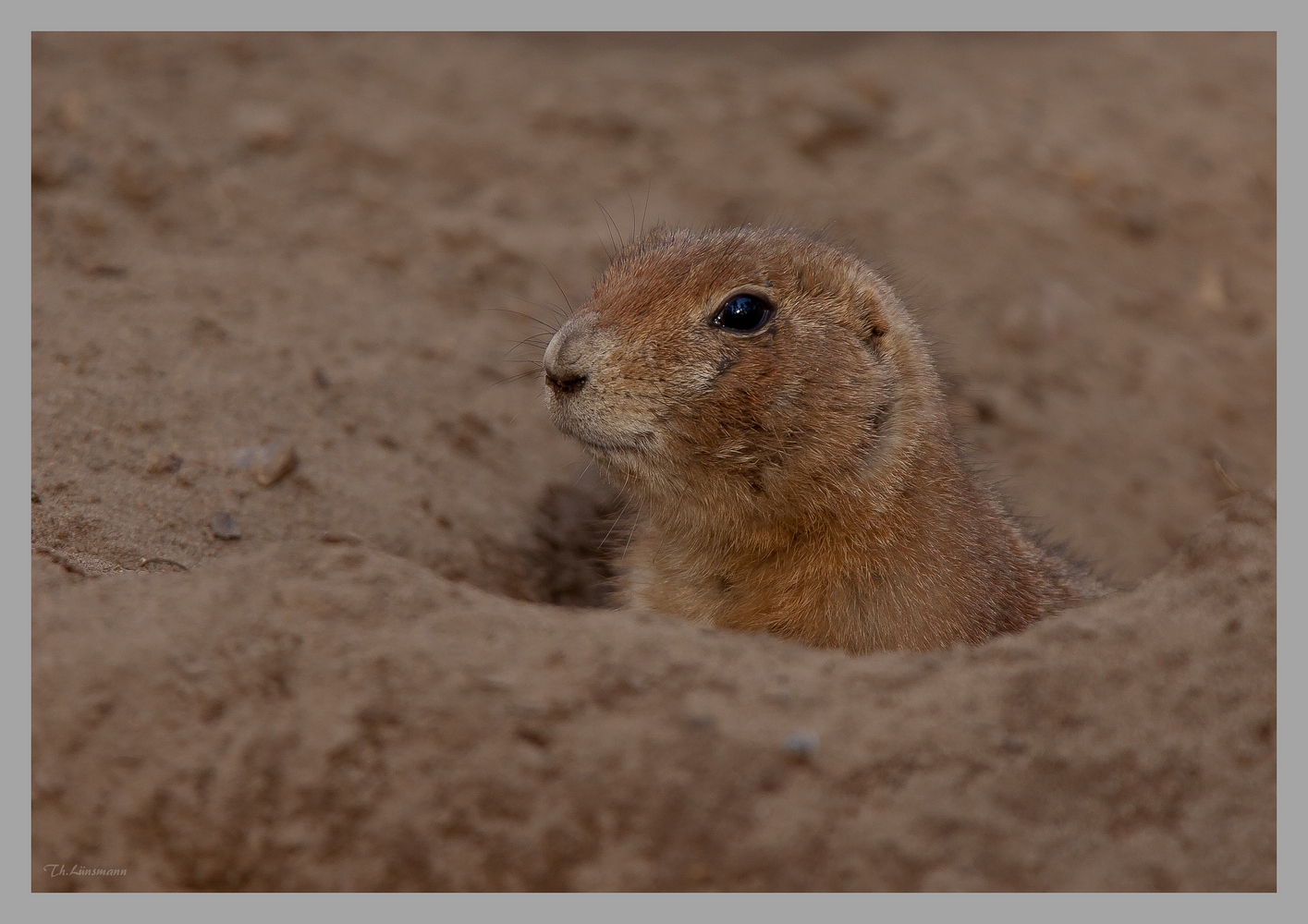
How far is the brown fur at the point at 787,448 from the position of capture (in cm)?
459

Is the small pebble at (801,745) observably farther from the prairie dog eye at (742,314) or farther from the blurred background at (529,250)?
the blurred background at (529,250)

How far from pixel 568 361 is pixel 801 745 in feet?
6.04

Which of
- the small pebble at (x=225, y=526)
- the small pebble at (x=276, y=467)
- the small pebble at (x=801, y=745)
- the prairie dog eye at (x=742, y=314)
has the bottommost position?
the small pebble at (x=801, y=745)

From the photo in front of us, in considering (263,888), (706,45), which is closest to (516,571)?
(263,888)

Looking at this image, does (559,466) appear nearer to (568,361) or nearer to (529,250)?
(529,250)

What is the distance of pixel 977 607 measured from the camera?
4.91 meters

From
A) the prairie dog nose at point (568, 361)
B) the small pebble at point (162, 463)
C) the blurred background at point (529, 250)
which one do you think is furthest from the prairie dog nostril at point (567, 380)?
the small pebble at point (162, 463)

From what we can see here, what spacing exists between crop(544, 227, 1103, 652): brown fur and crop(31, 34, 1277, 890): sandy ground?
0.79 meters

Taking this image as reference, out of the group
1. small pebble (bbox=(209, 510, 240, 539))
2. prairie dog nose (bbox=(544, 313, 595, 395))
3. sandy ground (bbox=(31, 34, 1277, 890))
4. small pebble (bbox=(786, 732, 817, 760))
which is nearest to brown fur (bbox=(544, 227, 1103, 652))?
prairie dog nose (bbox=(544, 313, 595, 395))

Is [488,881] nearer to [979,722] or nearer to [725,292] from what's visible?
[979,722]

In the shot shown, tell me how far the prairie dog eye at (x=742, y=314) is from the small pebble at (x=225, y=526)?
7.25 ft

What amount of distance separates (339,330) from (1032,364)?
15.4 ft

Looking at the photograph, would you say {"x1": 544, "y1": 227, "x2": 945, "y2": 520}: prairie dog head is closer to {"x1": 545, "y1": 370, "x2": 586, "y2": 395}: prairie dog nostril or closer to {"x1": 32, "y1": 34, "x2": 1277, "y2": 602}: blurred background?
{"x1": 545, "y1": 370, "x2": 586, "y2": 395}: prairie dog nostril

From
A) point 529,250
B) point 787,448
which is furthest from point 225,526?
point 529,250
